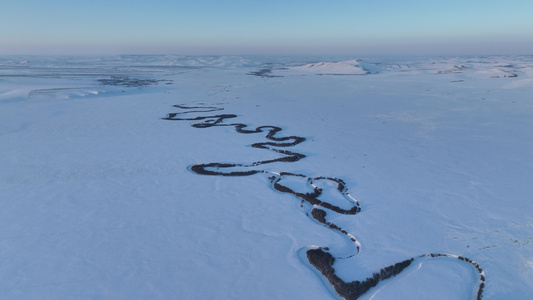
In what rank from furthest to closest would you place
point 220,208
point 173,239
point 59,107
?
point 59,107
point 220,208
point 173,239

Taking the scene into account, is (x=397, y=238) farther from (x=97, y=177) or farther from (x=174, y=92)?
(x=174, y=92)

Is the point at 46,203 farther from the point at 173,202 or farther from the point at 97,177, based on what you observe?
the point at 173,202

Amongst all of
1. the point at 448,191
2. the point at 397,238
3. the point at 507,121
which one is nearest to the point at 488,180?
the point at 448,191

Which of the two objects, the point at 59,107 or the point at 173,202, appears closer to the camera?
the point at 173,202

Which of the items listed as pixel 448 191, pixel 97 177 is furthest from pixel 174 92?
pixel 448 191

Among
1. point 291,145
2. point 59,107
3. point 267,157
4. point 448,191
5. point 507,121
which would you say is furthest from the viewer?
point 59,107

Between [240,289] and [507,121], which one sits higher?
[507,121]

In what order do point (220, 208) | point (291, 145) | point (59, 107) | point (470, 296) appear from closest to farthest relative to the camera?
point (470, 296) → point (220, 208) → point (291, 145) → point (59, 107)

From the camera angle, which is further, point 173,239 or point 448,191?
point 448,191

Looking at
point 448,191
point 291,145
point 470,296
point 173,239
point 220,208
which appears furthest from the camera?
point 291,145
